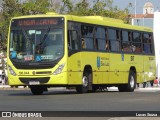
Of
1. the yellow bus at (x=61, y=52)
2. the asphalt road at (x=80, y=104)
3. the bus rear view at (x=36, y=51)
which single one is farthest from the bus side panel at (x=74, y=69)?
the asphalt road at (x=80, y=104)

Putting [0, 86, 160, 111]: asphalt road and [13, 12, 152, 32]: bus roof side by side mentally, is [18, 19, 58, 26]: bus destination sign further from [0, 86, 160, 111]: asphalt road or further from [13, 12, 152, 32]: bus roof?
[0, 86, 160, 111]: asphalt road

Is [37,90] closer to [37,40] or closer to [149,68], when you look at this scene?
[37,40]

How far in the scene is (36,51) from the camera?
2680 centimetres

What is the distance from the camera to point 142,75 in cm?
3444

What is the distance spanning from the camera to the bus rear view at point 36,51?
1047 inches

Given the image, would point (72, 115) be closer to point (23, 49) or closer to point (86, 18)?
point (23, 49)

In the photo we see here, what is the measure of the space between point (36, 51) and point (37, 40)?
1.52 feet

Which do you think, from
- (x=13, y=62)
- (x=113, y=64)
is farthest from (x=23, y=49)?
(x=113, y=64)

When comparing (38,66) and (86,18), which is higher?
(86,18)

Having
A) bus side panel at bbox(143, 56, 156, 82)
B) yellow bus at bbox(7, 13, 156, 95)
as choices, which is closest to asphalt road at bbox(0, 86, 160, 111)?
yellow bus at bbox(7, 13, 156, 95)

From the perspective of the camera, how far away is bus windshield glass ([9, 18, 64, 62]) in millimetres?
26672

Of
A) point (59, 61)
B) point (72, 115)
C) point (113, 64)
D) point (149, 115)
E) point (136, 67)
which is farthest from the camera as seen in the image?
point (136, 67)

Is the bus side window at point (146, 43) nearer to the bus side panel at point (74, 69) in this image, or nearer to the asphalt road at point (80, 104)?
the bus side panel at point (74, 69)

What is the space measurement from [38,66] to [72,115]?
35.6 ft
